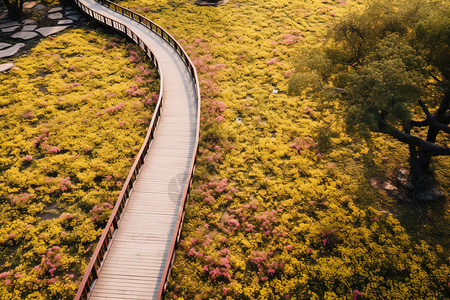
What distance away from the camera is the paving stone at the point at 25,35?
2925 centimetres

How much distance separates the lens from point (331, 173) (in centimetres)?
1842

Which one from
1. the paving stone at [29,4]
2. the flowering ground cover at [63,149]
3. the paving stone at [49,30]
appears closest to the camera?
the flowering ground cover at [63,149]

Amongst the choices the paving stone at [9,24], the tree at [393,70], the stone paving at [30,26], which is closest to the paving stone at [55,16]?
the stone paving at [30,26]

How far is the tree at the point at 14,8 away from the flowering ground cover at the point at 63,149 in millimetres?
6196

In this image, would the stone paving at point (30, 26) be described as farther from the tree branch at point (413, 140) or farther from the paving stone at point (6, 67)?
the tree branch at point (413, 140)

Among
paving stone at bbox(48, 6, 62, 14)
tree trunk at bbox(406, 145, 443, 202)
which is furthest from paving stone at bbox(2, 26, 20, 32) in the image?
tree trunk at bbox(406, 145, 443, 202)

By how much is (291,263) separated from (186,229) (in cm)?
514

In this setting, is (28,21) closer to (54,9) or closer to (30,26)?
(30,26)

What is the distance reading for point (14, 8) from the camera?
3125 cm

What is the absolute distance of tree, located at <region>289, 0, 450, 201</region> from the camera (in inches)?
530

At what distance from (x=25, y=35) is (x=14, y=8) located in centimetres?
430

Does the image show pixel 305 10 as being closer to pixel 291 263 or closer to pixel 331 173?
pixel 331 173

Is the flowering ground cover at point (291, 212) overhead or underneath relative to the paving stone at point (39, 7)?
underneath

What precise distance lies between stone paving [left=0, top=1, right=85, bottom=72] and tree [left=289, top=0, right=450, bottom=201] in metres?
25.4
